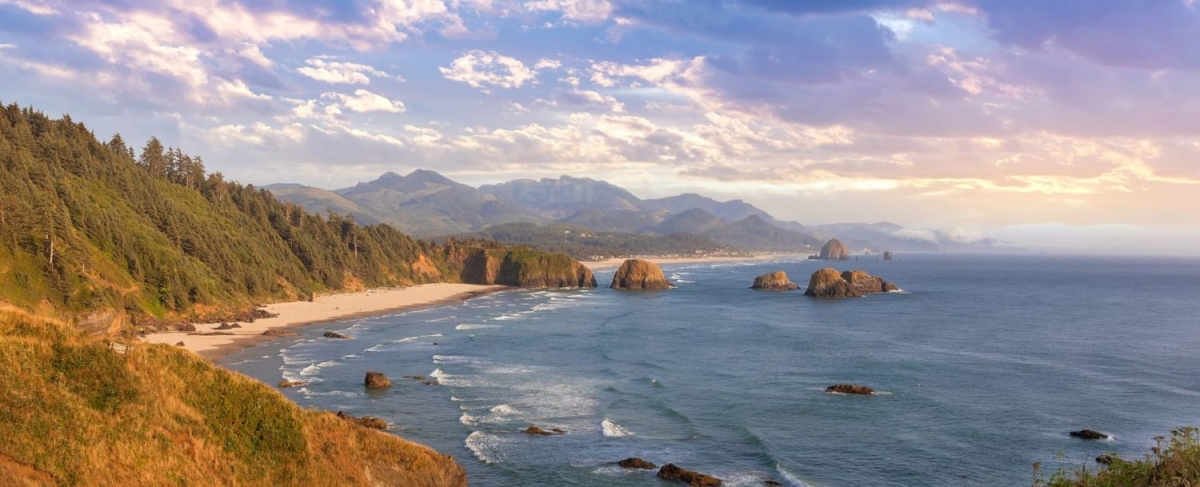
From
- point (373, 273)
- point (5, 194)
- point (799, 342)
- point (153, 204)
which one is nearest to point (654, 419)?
point (799, 342)

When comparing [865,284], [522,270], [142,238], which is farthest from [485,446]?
[522,270]

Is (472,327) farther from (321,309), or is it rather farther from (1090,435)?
(1090,435)

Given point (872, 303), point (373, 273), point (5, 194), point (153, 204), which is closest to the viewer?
point (5, 194)

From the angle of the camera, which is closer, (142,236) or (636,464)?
(636,464)

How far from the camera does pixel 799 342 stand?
86.6 meters

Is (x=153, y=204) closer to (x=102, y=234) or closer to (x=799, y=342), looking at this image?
(x=102, y=234)

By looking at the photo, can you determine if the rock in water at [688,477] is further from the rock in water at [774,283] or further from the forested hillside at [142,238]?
the rock in water at [774,283]

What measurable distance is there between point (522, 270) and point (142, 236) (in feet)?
339

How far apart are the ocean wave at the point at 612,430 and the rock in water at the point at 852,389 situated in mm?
19735

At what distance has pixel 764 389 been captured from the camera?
194ft

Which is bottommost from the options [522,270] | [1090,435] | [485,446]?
[485,446]

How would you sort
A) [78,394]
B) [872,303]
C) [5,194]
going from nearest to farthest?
1. [78,394]
2. [5,194]
3. [872,303]

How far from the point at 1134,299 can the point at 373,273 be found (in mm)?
154264

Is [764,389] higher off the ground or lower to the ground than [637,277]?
lower
